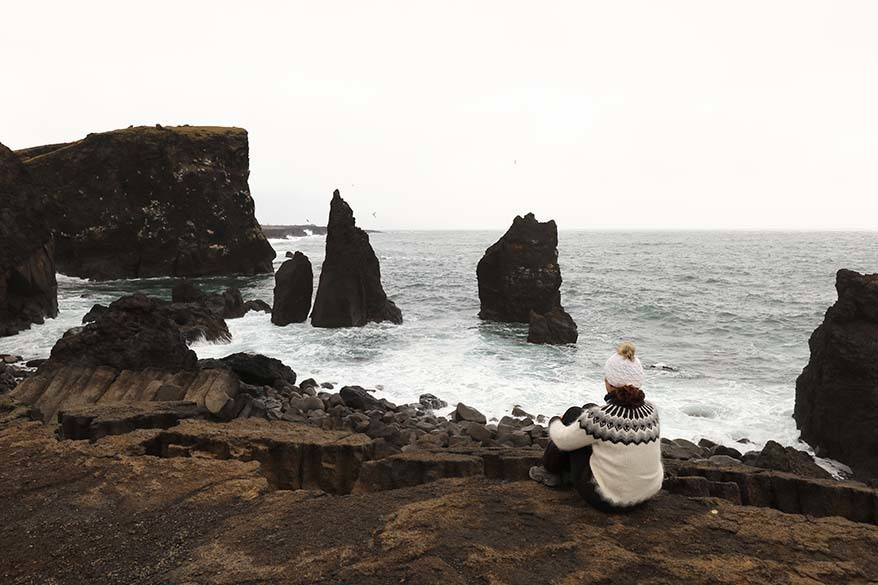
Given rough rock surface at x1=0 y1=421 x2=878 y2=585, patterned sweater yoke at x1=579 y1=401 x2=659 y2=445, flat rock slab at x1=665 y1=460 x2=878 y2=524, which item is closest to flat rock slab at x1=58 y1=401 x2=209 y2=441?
rough rock surface at x1=0 y1=421 x2=878 y2=585

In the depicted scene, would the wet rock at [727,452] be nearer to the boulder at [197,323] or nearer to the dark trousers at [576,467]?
the dark trousers at [576,467]

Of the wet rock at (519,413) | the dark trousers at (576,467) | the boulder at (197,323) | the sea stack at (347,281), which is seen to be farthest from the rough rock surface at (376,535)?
the sea stack at (347,281)

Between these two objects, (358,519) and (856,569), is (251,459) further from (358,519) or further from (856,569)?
(856,569)

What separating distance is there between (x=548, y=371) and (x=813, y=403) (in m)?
8.76

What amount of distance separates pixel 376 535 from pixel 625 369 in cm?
278

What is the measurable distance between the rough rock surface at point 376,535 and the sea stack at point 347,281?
889 inches

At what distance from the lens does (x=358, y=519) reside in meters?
4.91

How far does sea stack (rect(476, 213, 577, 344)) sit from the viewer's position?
100 feet

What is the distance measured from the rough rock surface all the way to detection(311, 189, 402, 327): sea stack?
22.6 m

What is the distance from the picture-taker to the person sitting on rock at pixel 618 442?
4656 mm

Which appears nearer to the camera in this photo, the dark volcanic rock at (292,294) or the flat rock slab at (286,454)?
the flat rock slab at (286,454)

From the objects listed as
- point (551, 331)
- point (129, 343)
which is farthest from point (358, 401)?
point (551, 331)

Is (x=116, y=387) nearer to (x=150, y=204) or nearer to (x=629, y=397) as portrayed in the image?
(x=629, y=397)

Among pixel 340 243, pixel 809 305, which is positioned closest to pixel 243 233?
pixel 340 243
